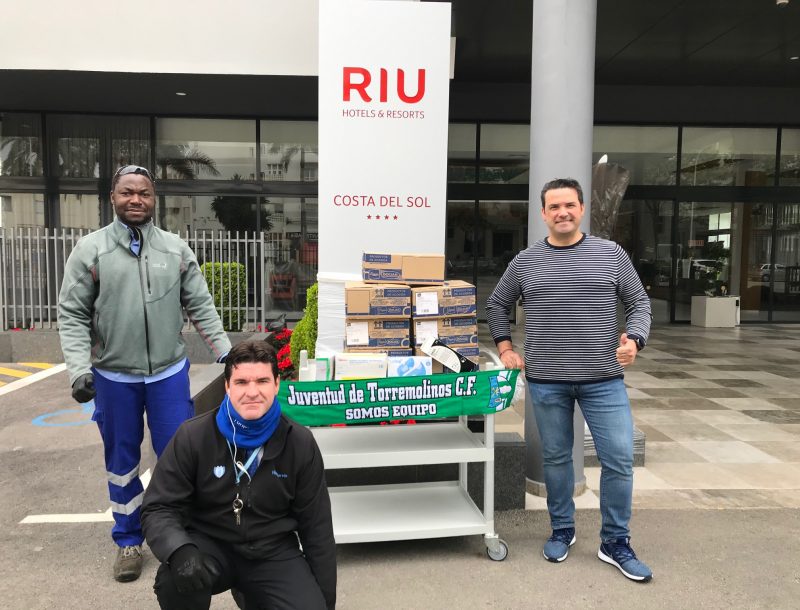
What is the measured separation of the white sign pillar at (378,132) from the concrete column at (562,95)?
0.99 m

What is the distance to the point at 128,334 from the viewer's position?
2928mm

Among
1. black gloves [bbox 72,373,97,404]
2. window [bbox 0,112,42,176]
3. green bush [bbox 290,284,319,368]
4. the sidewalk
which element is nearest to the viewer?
black gloves [bbox 72,373,97,404]

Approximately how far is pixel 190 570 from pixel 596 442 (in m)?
2.00

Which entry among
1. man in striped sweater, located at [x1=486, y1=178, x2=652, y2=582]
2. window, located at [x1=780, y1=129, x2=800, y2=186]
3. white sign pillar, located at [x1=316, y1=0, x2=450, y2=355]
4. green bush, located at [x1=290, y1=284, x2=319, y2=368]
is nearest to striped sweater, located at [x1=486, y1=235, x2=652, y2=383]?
man in striped sweater, located at [x1=486, y1=178, x2=652, y2=582]

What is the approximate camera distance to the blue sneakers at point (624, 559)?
118 inches

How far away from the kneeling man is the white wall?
24.4 ft

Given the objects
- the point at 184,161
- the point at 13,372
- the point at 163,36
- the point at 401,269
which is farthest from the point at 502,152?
the point at 401,269

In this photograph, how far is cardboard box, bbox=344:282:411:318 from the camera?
11.6 ft

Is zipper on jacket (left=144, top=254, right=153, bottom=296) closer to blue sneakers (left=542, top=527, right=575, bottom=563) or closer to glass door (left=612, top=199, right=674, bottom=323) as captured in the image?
blue sneakers (left=542, top=527, right=575, bottom=563)

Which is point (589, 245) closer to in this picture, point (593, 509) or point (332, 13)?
point (593, 509)

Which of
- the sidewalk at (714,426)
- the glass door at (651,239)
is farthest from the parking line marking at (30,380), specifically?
the glass door at (651,239)

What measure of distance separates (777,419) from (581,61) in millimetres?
4112

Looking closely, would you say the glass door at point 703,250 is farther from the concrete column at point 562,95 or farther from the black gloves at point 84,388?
the black gloves at point 84,388

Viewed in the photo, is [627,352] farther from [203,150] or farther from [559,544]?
[203,150]
